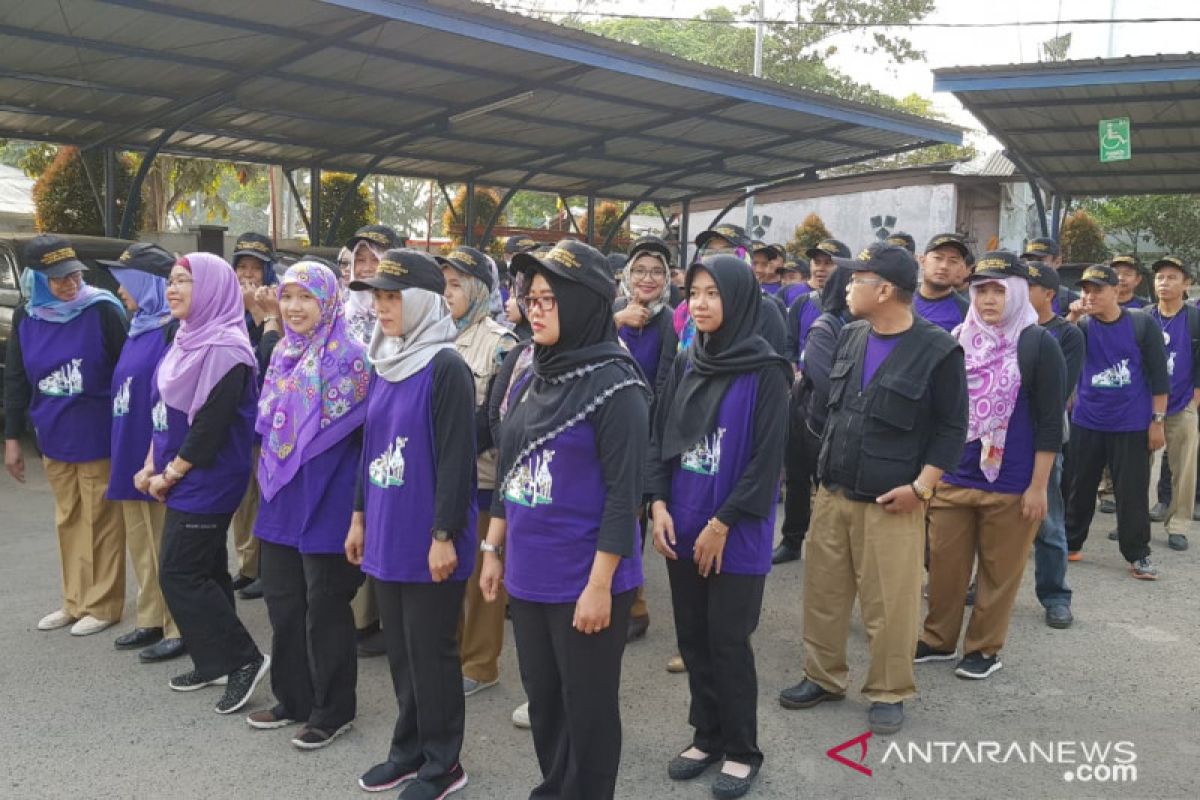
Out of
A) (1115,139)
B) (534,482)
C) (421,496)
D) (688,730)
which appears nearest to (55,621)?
(421,496)

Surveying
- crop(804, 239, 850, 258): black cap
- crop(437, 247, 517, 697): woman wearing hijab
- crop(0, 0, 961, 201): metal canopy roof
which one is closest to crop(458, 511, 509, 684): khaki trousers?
crop(437, 247, 517, 697): woman wearing hijab

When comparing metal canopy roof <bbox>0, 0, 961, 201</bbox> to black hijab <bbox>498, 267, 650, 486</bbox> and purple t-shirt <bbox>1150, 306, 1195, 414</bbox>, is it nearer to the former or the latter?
purple t-shirt <bbox>1150, 306, 1195, 414</bbox>

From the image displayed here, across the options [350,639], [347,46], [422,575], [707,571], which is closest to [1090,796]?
[707,571]

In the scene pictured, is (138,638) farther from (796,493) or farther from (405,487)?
(796,493)

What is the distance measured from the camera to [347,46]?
887 centimetres

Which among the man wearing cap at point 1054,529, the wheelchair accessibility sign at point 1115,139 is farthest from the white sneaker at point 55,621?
the wheelchair accessibility sign at point 1115,139

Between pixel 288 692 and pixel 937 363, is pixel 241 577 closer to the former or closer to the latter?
pixel 288 692

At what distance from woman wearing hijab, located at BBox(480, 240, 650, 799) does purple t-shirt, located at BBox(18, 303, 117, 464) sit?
312 cm

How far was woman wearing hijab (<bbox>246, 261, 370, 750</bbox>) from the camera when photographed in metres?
3.63

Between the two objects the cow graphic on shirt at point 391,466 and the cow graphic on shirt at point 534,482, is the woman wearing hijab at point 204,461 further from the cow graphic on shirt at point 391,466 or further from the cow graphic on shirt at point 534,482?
the cow graphic on shirt at point 534,482

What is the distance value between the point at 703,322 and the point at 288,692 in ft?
7.58

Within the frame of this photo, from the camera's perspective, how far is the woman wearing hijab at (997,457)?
4.43 meters

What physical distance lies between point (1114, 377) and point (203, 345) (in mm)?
5611

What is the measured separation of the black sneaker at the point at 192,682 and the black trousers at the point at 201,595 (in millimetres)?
30
